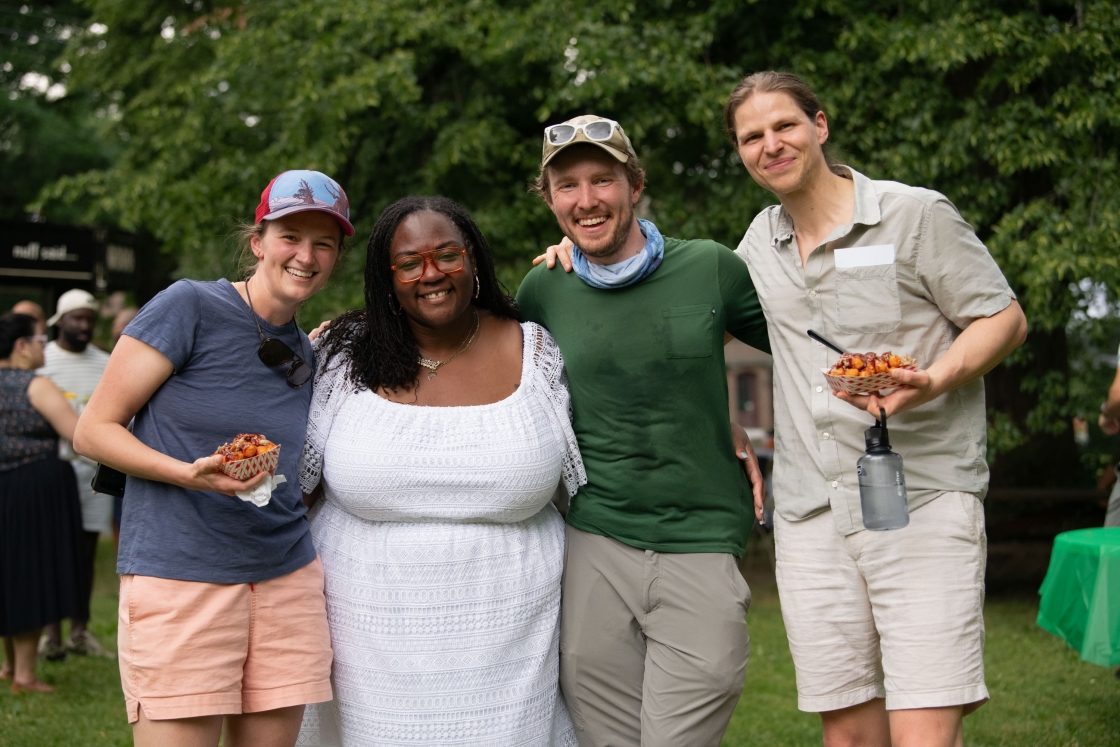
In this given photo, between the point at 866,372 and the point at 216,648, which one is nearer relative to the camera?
the point at 866,372

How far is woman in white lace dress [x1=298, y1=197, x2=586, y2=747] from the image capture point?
127 inches

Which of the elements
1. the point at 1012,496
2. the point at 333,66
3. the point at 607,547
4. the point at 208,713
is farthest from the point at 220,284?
the point at 1012,496

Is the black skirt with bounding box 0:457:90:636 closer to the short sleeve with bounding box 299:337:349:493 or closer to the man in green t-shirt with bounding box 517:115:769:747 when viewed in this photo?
the short sleeve with bounding box 299:337:349:493

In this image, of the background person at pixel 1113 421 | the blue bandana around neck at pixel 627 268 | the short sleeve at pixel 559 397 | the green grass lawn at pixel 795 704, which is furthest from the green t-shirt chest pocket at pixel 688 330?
the green grass lawn at pixel 795 704

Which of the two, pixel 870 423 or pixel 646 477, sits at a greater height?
pixel 870 423

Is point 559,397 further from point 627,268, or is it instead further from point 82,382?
point 82,382

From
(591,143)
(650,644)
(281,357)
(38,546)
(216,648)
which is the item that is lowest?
(38,546)

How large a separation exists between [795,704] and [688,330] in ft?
12.4

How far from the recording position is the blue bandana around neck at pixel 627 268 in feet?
11.2

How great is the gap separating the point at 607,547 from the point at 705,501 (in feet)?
1.14

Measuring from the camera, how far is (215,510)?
295cm

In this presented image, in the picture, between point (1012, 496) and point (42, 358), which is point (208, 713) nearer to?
point (42, 358)

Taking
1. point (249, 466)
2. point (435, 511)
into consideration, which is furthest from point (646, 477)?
point (249, 466)

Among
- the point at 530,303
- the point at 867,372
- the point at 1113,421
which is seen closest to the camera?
the point at 867,372
